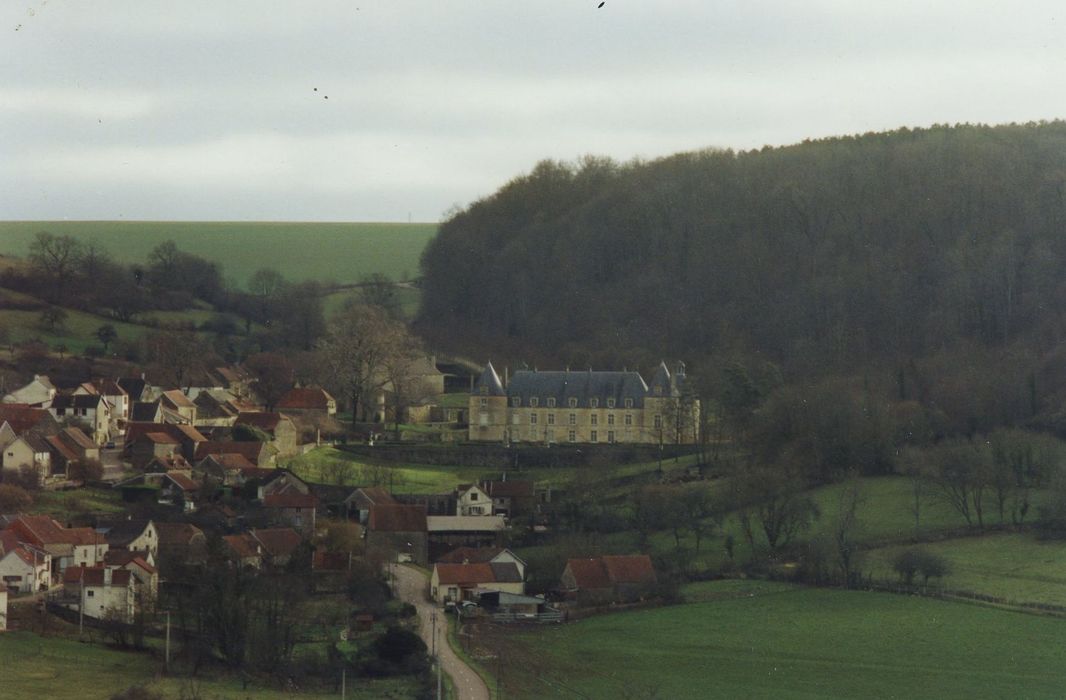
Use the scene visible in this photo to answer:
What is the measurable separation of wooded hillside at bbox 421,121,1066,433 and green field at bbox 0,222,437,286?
25.4 ft

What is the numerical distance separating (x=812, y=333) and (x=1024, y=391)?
21.2m

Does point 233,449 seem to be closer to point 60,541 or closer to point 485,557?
point 485,557

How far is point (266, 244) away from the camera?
122562 mm

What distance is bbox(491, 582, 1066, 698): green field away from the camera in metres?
37.7

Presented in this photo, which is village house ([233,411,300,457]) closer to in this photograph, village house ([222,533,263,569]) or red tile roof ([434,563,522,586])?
village house ([222,533,263,569])

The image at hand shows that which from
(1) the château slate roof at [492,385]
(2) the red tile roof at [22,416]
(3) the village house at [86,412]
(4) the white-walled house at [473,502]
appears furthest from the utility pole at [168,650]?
(1) the château slate roof at [492,385]

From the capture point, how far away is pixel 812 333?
83.4 meters

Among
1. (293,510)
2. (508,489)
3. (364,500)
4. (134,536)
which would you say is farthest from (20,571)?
(508,489)

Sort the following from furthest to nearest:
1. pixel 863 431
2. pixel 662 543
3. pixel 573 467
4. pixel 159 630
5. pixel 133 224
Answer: pixel 133 224 < pixel 573 467 < pixel 863 431 < pixel 662 543 < pixel 159 630

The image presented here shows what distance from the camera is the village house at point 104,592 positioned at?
42.9 m

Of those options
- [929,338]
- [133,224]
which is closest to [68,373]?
[929,338]

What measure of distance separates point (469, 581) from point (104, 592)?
956 centimetres

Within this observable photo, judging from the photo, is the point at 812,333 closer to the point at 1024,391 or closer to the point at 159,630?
the point at 1024,391

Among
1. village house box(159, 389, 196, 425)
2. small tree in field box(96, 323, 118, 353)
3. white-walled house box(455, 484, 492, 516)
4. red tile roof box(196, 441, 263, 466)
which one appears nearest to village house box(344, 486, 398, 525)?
white-walled house box(455, 484, 492, 516)
